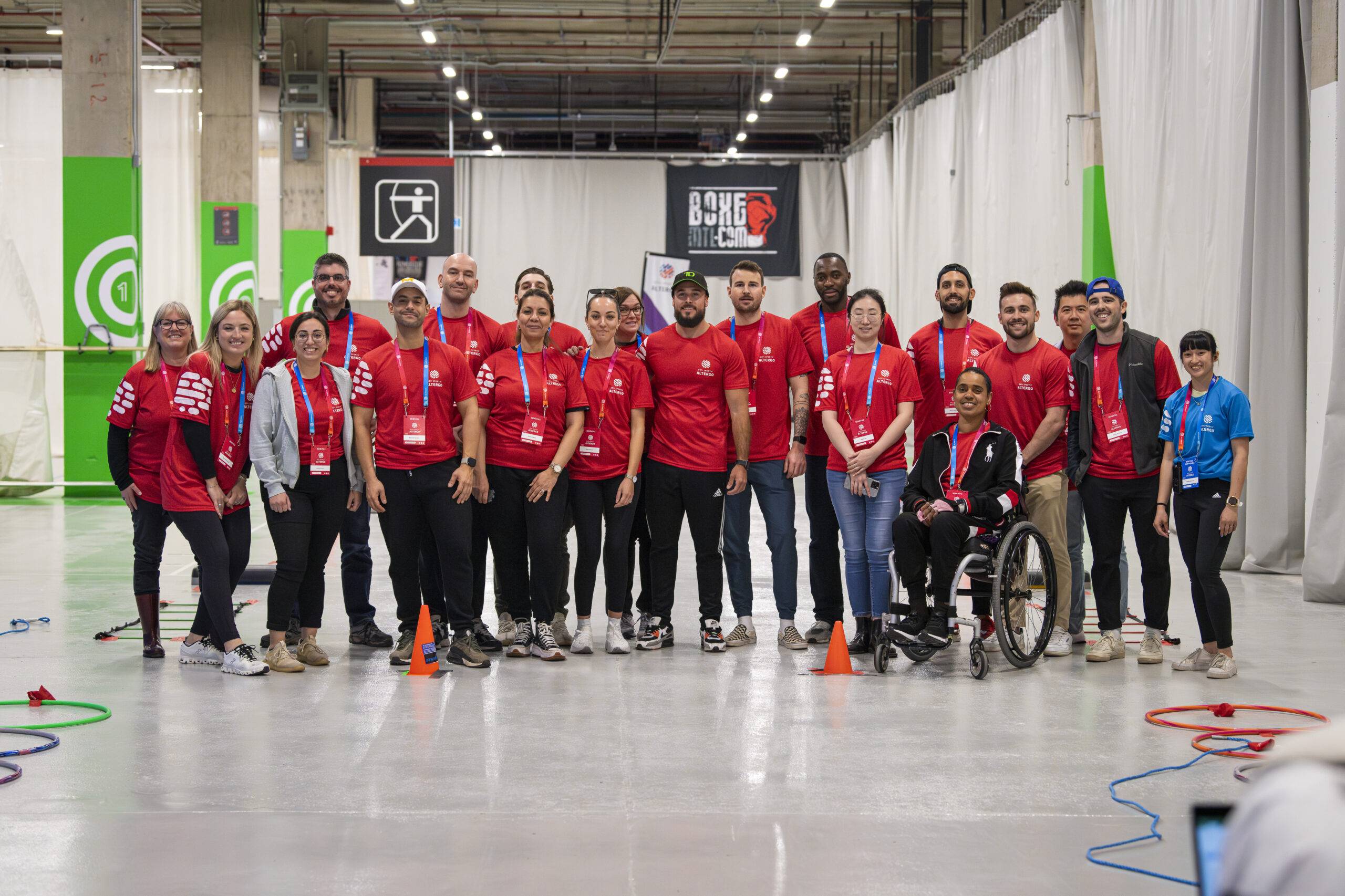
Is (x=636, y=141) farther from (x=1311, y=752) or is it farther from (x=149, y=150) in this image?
(x=1311, y=752)

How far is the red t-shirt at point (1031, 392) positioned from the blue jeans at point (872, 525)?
0.50 metres

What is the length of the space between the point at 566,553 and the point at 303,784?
1903 millimetres

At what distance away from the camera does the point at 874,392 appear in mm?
5078

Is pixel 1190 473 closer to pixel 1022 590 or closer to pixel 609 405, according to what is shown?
pixel 1022 590

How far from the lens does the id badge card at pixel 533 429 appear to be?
496cm

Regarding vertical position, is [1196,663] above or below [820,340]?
below

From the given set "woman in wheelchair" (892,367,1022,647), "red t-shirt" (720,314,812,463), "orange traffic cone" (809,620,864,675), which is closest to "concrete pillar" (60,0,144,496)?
"red t-shirt" (720,314,812,463)

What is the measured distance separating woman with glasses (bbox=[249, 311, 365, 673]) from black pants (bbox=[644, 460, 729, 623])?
3.88 ft

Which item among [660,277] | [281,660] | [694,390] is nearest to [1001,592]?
[694,390]

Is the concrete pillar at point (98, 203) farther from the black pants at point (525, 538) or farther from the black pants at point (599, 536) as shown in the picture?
the black pants at point (599, 536)

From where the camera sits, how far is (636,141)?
2331cm

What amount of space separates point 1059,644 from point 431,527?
2587mm

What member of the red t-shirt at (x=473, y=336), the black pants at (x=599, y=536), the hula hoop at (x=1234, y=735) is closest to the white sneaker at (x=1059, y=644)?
the hula hoop at (x=1234, y=735)

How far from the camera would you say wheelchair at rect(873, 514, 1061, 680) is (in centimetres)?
477
